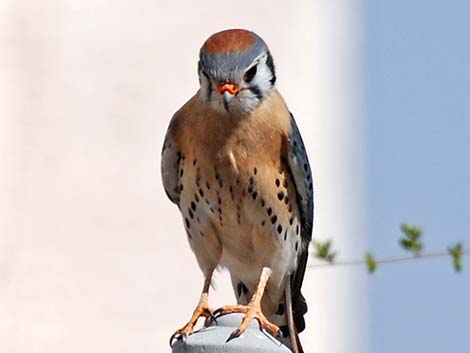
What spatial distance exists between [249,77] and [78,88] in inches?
201

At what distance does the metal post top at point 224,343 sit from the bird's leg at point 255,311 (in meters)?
0.02

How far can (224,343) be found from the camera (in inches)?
187

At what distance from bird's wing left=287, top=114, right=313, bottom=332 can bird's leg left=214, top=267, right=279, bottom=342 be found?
21 centimetres

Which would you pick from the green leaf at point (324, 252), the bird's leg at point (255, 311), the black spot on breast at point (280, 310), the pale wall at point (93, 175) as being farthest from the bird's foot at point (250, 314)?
the pale wall at point (93, 175)

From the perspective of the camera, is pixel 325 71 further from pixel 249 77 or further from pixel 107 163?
pixel 249 77

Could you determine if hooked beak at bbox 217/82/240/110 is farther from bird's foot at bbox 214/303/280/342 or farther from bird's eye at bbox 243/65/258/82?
bird's foot at bbox 214/303/280/342

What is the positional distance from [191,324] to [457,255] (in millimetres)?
809

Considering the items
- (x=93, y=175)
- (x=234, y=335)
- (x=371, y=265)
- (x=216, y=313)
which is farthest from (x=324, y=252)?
(x=93, y=175)

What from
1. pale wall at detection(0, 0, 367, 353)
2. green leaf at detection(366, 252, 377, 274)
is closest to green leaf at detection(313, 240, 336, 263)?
green leaf at detection(366, 252, 377, 274)

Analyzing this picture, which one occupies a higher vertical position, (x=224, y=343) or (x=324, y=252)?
(x=224, y=343)

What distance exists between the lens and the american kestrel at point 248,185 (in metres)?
6.33

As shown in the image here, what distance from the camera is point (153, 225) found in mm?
11172

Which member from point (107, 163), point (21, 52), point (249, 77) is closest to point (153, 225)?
point (107, 163)

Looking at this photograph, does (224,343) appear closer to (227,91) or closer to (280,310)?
(227,91)
